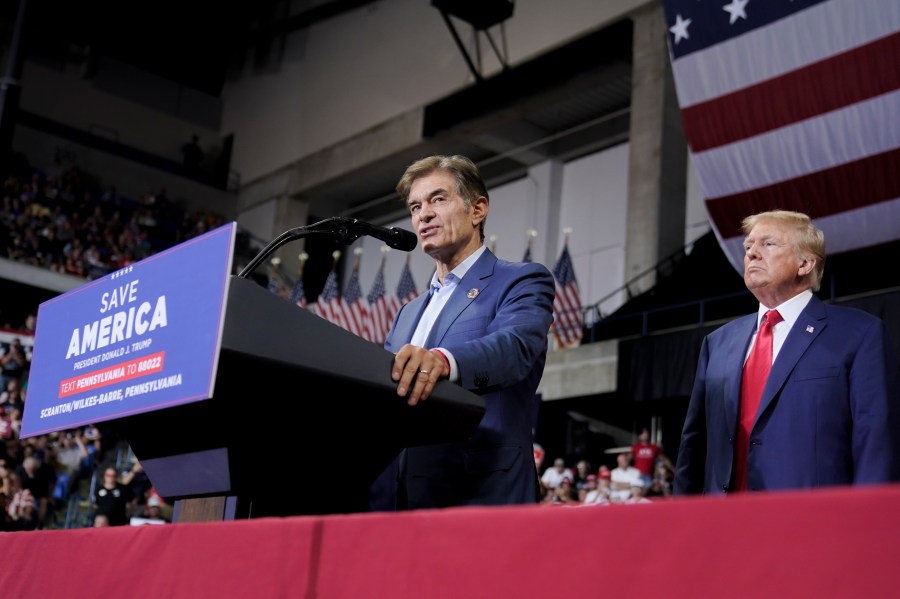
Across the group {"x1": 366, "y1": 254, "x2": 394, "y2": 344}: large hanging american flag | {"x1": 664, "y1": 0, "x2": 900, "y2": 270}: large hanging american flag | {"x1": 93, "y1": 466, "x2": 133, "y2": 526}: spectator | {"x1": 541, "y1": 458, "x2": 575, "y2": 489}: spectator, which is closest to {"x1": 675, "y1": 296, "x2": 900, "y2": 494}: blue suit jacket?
{"x1": 664, "y1": 0, "x2": 900, "y2": 270}: large hanging american flag

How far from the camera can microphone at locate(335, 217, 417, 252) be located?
2.10m

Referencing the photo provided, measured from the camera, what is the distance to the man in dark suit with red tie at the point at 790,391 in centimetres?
Result: 225

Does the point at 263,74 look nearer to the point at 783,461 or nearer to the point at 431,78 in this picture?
the point at 431,78

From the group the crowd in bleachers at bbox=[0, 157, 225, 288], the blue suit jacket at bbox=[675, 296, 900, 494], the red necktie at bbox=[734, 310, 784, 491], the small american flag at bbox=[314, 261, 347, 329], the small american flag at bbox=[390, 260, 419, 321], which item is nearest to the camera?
the blue suit jacket at bbox=[675, 296, 900, 494]

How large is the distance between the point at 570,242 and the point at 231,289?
16361 millimetres

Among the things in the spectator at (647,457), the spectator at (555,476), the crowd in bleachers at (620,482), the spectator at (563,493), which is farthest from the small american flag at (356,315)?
the spectator at (563,493)

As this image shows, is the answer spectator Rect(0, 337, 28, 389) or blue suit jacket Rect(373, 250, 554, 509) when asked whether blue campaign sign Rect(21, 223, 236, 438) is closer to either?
blue suit jacket Rect(373, 250, 554, 509)

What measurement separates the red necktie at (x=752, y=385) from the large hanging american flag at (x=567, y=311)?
35.9 feet

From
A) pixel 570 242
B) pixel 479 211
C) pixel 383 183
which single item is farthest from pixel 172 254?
pixel 383 183

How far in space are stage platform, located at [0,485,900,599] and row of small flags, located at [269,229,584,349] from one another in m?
12.2

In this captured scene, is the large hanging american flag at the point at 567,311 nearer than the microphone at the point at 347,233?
No

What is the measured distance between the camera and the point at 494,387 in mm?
1893

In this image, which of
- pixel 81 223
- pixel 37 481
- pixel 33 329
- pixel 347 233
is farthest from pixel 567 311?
pixel 347 233

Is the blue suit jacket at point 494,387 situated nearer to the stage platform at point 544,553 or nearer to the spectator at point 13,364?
the stage platform at point 544,553
